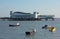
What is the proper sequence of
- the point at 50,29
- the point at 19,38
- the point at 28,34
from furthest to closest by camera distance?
the point at 50,29, the point at 28,34, the point at 19,38

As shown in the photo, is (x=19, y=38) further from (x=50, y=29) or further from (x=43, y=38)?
(x=50, y=29)

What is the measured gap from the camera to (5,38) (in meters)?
57.3

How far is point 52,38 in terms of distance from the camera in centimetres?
5778

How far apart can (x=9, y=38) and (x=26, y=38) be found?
3.78 m

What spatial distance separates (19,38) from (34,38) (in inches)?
148

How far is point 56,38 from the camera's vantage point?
58.2 meters

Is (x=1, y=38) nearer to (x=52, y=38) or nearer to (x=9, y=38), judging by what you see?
(x=9, y=38)

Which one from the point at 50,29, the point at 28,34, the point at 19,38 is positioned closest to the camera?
the point at 19,38

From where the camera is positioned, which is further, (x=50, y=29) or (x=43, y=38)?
(x=50, y=29)

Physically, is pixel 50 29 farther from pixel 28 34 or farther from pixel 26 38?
pixel 26 38

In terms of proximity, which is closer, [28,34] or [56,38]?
[56,38]

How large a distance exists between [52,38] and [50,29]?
25.2 meters

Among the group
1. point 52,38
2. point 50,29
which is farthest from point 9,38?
point 50,29

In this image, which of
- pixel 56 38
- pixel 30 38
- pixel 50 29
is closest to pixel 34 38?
pixel 30 38
